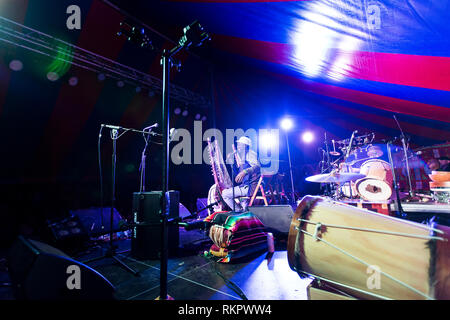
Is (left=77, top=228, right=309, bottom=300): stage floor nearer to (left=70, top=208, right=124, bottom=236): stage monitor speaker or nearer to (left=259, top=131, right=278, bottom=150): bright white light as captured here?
(left=70, top=208, right=124, bottom=236): stage monitor speaker

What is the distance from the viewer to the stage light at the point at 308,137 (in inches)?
375

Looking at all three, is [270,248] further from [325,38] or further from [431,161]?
[431,161]

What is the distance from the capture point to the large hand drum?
106cm

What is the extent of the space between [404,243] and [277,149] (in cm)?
831

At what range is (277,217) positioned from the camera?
344cm

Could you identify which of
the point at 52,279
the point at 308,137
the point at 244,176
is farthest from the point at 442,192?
the point at 308,137

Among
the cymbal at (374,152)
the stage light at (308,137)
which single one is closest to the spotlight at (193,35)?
the cymbal at (374,152)

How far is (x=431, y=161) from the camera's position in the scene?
6.03 meters

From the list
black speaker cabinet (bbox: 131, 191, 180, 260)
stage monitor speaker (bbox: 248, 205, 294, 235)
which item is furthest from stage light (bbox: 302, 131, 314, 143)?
black speaker cabinet (bbox: 131, 191, 180, 260)

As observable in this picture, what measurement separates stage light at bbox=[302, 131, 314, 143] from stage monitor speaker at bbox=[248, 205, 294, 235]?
7159mm

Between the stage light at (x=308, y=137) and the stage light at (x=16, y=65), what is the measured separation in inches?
400

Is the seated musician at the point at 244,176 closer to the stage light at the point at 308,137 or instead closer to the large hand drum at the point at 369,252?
the large hand drum at the point at 369,252

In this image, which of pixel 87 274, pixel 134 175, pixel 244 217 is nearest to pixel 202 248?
pixel 244 217

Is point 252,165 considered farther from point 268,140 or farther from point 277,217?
point 268,140
